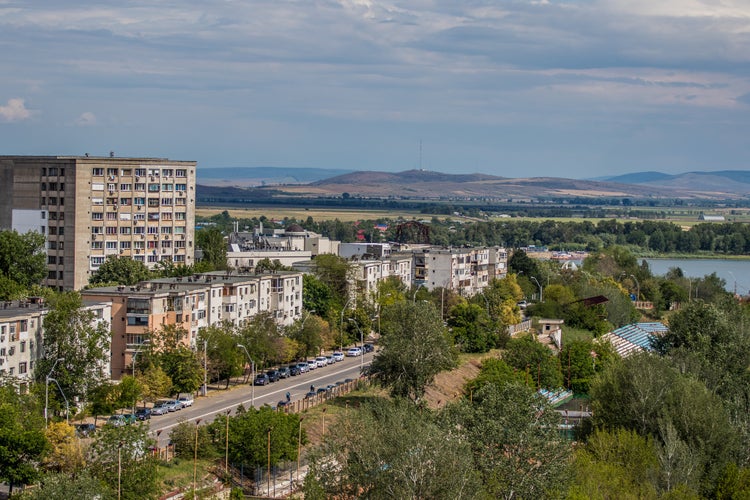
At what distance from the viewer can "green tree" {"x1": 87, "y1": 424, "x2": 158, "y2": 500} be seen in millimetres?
30953

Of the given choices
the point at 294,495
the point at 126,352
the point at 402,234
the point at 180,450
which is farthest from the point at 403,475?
the point at 402,234

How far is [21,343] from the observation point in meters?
42.2

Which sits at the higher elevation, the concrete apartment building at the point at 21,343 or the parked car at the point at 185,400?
the concrete apartment building at the point at 21,343

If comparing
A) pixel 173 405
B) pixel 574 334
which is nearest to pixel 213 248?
pixel 574 334

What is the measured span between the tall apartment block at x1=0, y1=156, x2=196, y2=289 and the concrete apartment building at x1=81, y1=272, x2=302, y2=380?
1332 centimetres

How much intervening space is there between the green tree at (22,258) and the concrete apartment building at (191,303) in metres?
8.96

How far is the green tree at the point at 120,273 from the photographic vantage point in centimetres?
6278

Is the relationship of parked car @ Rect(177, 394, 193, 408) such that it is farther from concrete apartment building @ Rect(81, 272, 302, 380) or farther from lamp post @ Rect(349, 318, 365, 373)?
lamp post @ Rect(349, 318, 365, 373)

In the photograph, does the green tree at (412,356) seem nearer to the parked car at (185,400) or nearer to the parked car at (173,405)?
the parked car at (185,400)

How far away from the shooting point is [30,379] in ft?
139

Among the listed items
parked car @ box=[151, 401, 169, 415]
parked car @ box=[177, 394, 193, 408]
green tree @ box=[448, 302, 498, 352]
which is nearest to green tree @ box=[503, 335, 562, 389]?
green tree @ box=[448, 302, 498, 352]

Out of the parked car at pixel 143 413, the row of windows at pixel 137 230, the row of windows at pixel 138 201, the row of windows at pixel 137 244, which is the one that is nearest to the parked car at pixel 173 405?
the parked car at pixel 143 413

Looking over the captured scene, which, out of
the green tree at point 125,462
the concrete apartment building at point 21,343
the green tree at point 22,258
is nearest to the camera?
the green tree at point 125,462

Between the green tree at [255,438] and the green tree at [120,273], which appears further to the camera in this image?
the green tree at [120,273]
